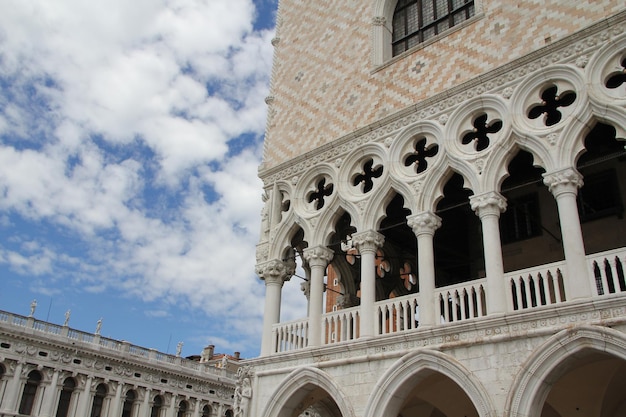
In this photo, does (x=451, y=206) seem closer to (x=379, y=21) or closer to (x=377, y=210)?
(x=377, y=210)

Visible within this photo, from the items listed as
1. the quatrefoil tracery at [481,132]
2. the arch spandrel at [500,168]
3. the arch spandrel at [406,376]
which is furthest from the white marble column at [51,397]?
the arch spandrel at [500,168]

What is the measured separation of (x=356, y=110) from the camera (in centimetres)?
1266

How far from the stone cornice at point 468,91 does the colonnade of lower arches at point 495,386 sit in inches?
165

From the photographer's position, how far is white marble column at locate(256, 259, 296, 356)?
1250 centimetres

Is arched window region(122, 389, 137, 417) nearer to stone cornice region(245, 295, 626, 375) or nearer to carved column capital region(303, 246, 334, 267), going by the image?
stone cornice region(245, 295, 626, 375)

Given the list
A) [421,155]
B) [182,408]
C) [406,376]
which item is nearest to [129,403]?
[182,408]

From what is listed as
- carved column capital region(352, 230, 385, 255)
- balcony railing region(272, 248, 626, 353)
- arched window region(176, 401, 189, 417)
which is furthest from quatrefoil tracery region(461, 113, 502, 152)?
arched window region(176, 401, 189, 417)

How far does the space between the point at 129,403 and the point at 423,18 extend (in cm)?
2434

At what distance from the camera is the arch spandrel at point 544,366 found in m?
8.19

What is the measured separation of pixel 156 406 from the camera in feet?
104

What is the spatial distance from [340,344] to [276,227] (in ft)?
10.6

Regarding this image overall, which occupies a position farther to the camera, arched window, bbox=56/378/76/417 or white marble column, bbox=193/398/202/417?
white marble column, bbox=193/398/202/417

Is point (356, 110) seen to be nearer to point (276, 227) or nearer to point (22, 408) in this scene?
point (276, 227)

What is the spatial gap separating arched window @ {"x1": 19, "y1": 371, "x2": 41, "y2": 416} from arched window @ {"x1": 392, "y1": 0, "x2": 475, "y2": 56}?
21.6m
